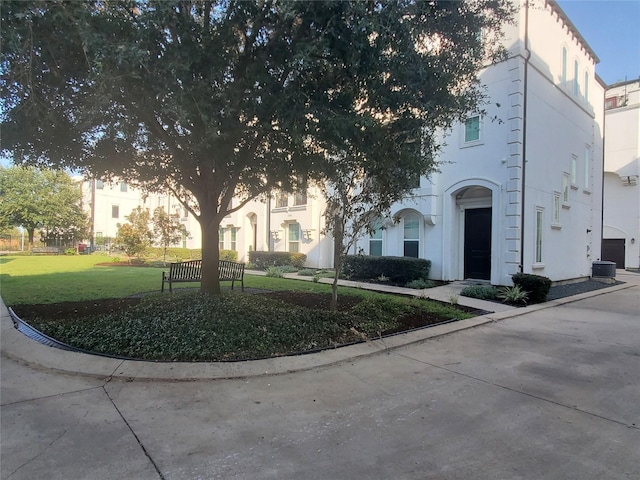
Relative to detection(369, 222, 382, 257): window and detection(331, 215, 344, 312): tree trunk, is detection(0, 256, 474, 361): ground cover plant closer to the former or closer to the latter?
detection(331, 215, 344, 312): tree trunk

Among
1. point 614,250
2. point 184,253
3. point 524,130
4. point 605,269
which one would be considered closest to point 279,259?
point 184,253

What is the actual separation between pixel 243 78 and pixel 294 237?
15.8 metres

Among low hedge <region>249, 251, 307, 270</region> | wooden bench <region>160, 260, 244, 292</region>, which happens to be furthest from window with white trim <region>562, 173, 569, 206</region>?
wooden bench <region>160, 260, 244, 292</region>

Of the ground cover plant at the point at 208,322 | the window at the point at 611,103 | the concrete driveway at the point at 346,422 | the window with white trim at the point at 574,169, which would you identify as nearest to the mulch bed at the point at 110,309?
the ground cover plant at the point at 208,322

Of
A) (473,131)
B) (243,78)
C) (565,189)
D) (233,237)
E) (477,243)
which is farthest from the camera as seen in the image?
(233,237)

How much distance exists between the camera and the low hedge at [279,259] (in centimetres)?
1939

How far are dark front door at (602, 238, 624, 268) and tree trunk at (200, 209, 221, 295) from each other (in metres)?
26.0

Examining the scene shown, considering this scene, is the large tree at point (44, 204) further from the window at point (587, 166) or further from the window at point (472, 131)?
the window at point (587, 166)

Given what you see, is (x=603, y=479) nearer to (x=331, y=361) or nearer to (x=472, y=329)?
(x=331, y=361)

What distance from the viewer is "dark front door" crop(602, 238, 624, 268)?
23.8m

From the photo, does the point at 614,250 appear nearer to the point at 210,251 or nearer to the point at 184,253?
the point at 210,251

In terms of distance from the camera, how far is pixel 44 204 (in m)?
34.3

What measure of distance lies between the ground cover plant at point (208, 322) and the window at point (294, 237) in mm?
11229

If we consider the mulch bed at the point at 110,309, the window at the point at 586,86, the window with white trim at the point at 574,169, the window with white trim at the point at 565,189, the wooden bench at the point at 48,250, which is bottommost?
the mulch bed at the point at 110,309
